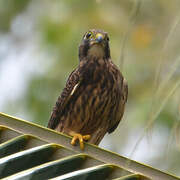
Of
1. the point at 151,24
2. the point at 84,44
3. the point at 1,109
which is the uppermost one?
the point at 151,24

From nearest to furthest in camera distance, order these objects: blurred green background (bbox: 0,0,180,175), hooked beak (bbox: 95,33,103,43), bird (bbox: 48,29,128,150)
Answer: bird (bbox: 48,29,128,150), hooked beak (bbox: 95,33,103,43), blurred green background (bbox: 0,0,180,175)

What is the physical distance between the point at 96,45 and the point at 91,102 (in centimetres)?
61

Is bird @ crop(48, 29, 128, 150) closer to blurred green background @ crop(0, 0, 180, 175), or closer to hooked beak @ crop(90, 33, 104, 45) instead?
hooked beak @ crop(90, 33, 104, 45)

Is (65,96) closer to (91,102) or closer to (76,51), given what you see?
(91,102)

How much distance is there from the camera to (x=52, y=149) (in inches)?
94.0

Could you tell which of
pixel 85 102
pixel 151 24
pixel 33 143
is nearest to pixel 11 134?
pixel 33 143

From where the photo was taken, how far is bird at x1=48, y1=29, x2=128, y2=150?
5055 millimetres

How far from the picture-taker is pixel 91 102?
5.07 m

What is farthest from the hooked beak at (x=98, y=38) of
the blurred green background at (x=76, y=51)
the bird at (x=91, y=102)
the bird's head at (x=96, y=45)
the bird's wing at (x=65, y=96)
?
the blurred green background at (x=76, y=51)

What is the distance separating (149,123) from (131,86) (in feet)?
20.5

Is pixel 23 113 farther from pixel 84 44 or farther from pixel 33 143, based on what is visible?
pixel 33 143

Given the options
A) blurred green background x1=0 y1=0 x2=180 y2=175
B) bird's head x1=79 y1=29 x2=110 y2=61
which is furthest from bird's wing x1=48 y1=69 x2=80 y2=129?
blurred green background x1=0 y1=0 x2=180 y2=175

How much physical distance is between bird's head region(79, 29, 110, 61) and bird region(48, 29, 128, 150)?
153 millimetres

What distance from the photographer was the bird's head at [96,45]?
17.7ft
